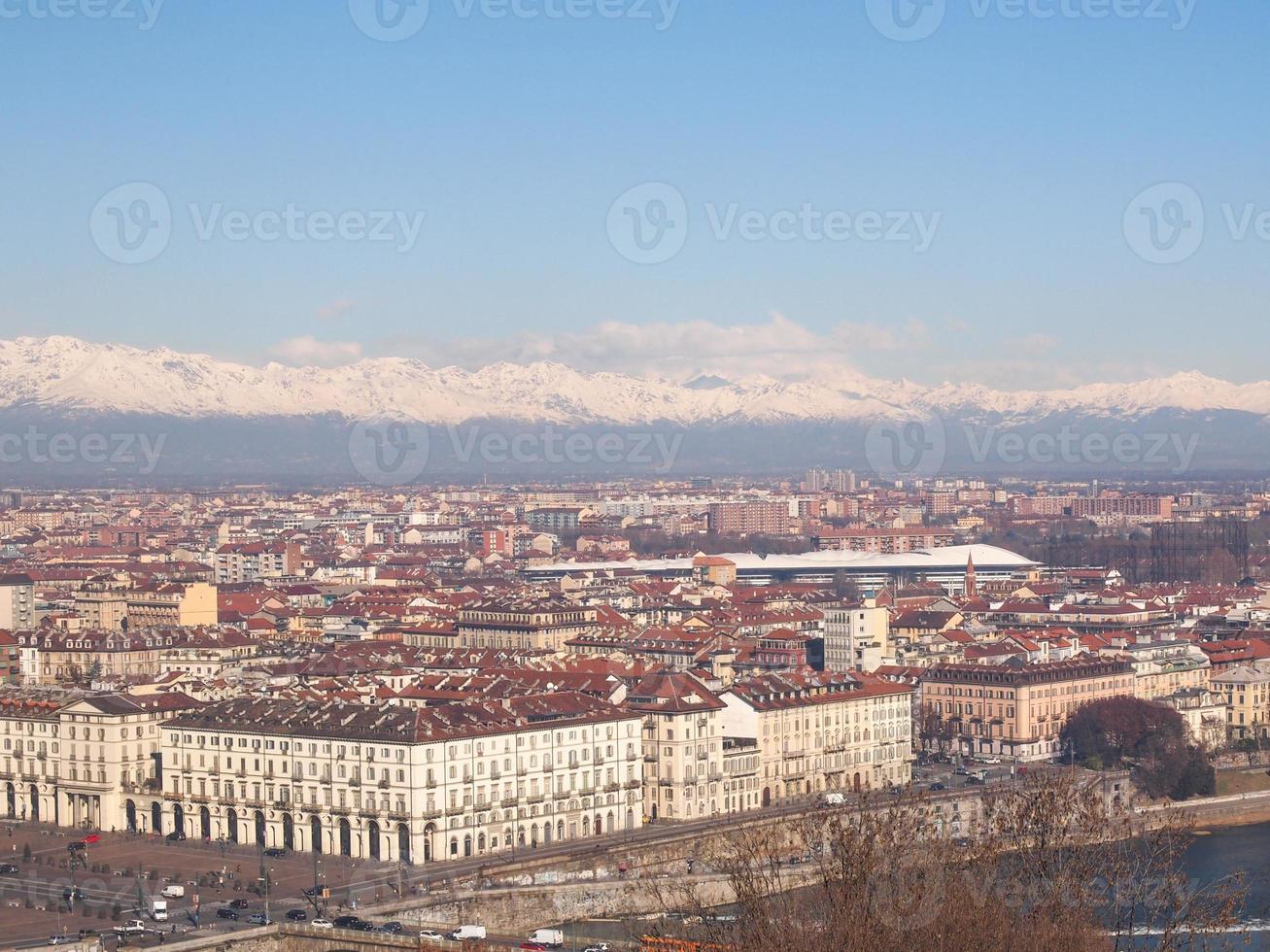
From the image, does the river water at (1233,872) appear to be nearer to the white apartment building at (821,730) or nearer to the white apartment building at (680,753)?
the white apartment building at (821,730)

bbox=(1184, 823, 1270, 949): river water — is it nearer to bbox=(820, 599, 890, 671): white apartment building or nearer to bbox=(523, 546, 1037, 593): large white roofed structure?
bbox=(820, 599, 890, 671): white apartment building

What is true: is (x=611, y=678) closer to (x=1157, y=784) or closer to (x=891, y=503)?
(x=1157, y=784)

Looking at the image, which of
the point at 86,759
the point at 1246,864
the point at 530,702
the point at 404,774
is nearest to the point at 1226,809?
the point at 1246,864

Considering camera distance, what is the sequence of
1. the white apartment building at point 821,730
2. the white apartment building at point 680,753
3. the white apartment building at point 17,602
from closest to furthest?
the white apartment building at point 680,753, the white apartment building at point 821,730, the white apartment building at point 17,602

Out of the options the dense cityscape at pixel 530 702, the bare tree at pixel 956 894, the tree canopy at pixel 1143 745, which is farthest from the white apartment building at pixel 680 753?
the bare tree at pixel 956 894

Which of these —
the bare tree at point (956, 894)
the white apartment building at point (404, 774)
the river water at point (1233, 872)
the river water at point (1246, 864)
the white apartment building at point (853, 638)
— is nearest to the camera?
the bare tree at point (956, 894)

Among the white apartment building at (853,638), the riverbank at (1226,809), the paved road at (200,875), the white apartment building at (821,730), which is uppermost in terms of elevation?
the white apartment building at (853,638)

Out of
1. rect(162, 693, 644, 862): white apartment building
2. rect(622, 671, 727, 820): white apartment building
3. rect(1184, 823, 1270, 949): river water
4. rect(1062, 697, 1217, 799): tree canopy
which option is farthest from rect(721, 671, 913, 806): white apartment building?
rect(1184, 823, 1270, 949): river water
